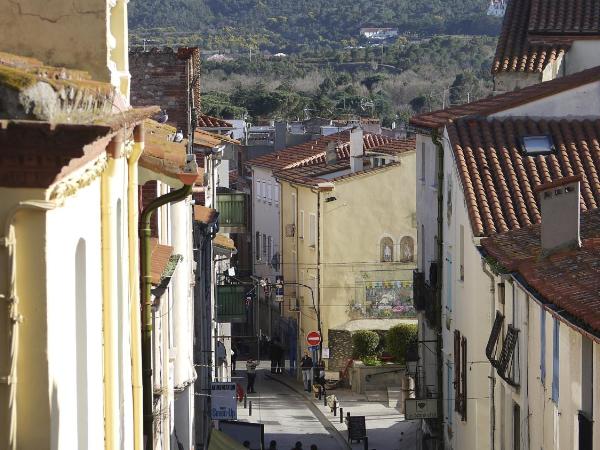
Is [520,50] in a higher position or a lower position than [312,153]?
higher

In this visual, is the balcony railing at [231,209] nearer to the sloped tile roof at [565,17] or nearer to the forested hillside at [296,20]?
the sloped tile roof at [565,17]

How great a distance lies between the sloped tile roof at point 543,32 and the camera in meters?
36.0

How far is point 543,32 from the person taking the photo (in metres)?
36.4

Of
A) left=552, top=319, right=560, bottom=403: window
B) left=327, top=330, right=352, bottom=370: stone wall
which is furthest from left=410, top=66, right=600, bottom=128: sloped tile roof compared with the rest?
left=327, top=330, right=352, bottom=370: stone wall

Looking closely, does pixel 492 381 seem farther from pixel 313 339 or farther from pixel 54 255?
pixel 313 339

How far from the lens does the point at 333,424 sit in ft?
139

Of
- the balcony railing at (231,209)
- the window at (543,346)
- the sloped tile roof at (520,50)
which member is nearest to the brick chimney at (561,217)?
the window at (543,346)

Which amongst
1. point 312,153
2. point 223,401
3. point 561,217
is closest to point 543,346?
point 561,217

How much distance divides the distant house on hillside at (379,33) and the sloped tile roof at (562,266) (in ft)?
471

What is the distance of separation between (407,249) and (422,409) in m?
21.8

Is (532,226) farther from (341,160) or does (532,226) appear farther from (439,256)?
(341,160)

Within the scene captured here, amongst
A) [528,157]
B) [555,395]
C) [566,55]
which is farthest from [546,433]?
[566,55]

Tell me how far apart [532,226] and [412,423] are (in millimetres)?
17513

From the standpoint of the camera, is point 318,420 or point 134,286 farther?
point 318,420
